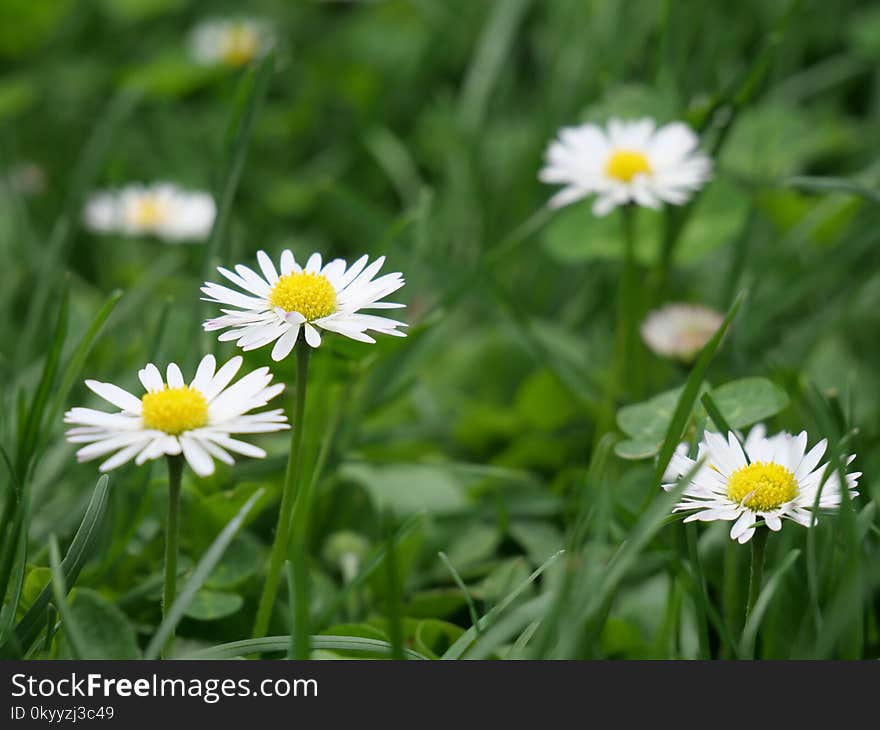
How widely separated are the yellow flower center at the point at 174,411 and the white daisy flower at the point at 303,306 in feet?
0.20

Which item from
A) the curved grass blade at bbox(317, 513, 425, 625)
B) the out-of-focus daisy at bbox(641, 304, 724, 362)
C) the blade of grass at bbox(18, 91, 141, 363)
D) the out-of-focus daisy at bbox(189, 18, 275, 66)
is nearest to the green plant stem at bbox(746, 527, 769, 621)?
the curved grass blade at bbox(317, 513, 425, 625)

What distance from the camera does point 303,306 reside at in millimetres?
824

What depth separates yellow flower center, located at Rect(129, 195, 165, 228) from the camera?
5.69 feet

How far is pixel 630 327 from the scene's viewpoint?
1.32 metres

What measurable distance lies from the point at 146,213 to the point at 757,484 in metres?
1.25

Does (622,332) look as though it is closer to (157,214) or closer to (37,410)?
(37,410)

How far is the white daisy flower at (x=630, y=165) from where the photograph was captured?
4.08 ft

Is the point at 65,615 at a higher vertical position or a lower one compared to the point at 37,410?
lower

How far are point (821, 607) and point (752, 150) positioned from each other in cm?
99

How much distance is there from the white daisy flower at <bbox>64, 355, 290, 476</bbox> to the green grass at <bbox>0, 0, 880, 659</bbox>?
0.06 meters

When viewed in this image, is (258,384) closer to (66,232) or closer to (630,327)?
(630,327)

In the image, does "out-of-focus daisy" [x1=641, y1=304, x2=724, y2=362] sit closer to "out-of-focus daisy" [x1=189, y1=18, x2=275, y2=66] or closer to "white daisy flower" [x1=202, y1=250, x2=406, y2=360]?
"white daisy flower" [x1=202, y1=250, x2=406, y2=360]

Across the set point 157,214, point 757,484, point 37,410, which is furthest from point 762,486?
point 157,214

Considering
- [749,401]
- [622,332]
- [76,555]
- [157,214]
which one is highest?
[157,214]
